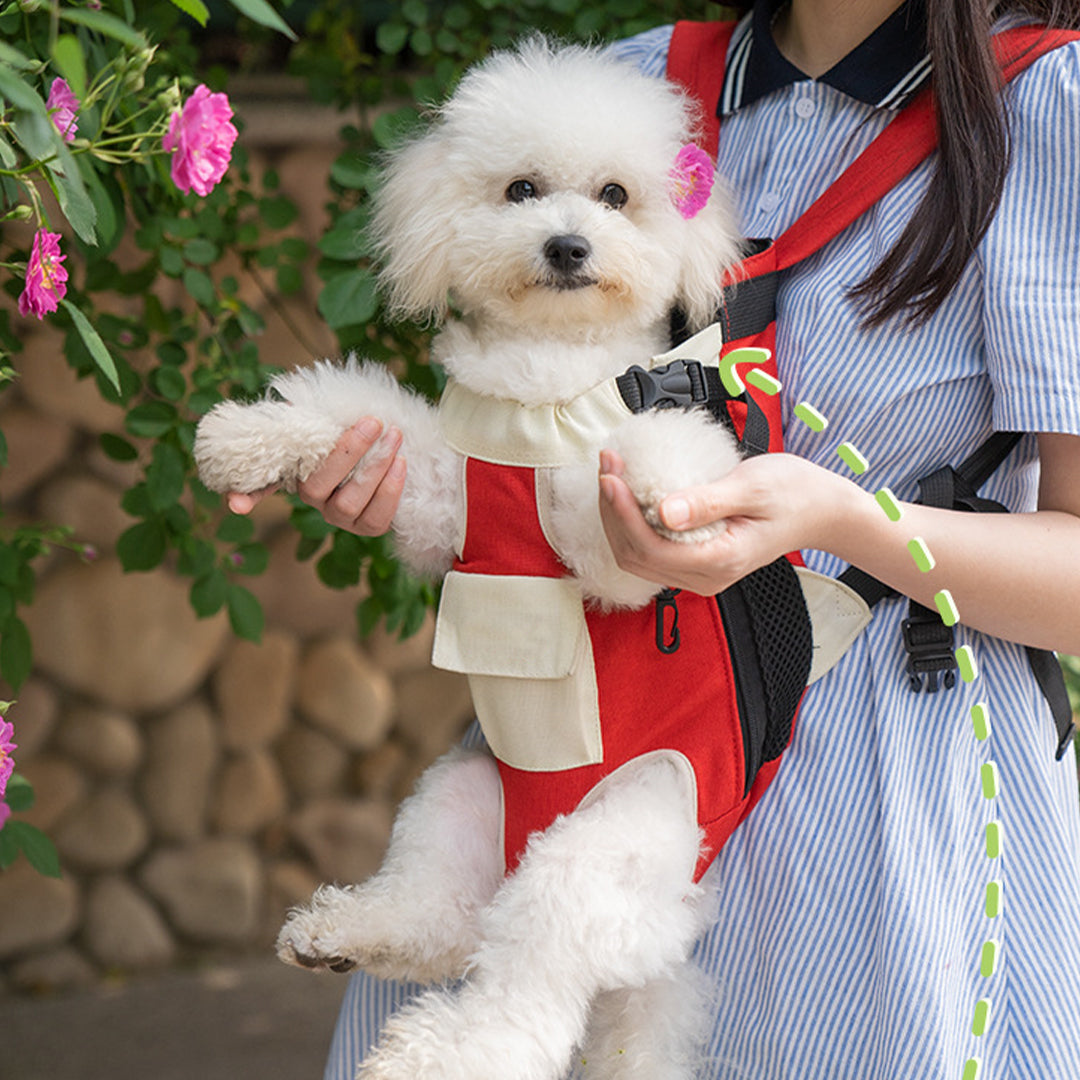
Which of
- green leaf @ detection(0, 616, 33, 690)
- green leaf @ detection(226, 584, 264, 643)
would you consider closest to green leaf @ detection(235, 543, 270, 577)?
green leaf @ detection(226, 584, 264, 643)

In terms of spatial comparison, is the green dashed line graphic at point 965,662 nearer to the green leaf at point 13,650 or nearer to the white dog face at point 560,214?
the white dog face at point 560,214

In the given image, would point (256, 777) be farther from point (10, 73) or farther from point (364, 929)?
point (10, 73)

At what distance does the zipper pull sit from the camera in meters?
0.95

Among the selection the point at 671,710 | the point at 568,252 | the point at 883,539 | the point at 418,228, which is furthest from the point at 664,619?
the point at 418,228

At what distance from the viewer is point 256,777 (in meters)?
2.43

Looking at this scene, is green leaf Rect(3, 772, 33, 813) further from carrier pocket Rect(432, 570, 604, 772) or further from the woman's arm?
the woman's arm

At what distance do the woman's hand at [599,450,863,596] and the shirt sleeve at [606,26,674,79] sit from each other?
1.82 ft

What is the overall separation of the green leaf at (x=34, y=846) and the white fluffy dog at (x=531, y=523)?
1.20 ft

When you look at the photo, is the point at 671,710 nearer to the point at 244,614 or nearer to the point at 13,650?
the point at 244,614

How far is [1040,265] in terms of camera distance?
0.89 meters

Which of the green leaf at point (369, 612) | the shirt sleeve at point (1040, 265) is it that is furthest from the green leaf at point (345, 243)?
the shirt sleeve at point (1040, 265)

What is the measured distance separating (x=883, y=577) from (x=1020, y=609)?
0.36 feet

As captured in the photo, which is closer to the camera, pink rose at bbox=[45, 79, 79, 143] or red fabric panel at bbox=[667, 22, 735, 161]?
pink rose at bbox=[45, 79, 79, 143]

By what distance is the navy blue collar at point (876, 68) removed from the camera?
39.2 inches
